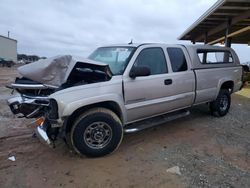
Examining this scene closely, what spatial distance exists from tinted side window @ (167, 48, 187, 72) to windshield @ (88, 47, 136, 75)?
3.31 feet

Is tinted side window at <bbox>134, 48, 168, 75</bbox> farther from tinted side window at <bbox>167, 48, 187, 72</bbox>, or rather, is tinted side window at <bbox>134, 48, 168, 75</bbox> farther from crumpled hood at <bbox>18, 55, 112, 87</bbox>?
crumpled hood at <bbox>18, 55, 112, 87</bbox>

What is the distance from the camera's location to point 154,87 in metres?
4.77

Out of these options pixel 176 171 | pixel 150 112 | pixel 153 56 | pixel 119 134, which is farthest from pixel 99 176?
pixel 153 56

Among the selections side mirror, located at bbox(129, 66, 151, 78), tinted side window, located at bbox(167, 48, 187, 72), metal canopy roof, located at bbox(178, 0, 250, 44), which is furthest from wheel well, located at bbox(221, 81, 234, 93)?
metal canopy roof, located at bbox(178, 0, 250, 44)

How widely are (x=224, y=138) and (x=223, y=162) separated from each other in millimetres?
1295

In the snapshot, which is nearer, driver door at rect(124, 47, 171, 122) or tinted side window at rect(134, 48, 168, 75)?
driver door at rect(124, 47, 171, 122)

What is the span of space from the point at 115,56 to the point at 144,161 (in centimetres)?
217

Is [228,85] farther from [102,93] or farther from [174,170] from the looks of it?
[102,93]

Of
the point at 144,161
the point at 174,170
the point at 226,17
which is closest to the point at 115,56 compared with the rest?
the point at 144,161

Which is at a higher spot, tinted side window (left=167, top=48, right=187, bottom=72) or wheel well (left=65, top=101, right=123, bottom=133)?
tinted side window (left=167, top=48, right=187, bottom=72)

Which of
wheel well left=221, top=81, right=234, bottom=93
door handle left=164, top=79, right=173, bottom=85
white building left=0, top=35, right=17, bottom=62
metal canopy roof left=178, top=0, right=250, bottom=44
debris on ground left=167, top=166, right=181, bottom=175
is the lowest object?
debris on ground left=167, top=166, right=181, bottom=175

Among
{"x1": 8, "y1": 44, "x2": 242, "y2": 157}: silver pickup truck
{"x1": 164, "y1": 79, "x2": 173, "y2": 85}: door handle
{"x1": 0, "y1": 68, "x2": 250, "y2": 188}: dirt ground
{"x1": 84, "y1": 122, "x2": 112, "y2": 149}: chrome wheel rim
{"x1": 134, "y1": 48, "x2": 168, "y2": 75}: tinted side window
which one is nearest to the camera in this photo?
{"x1": 0, "y1": 68, "x2": 250, "y2": 188}: dirt ground

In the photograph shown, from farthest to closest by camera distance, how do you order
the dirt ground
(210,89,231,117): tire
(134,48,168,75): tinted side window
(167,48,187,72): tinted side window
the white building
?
1. the white building
2. (210,89,231,117): tire
3. (167,48,187,72): tinted side window
4. (134,48,168,75): tinted side window
5. the dirt ground

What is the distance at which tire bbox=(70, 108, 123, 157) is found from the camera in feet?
13.0
